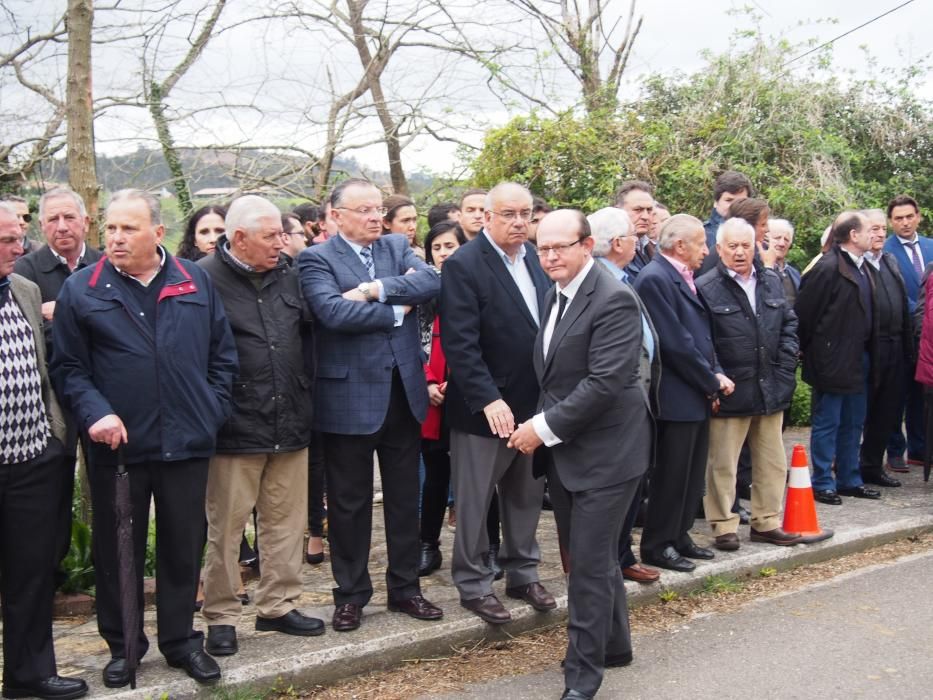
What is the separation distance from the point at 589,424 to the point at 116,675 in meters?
2.37

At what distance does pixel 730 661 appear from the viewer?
507cm

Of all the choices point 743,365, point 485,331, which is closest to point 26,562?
point 485,331

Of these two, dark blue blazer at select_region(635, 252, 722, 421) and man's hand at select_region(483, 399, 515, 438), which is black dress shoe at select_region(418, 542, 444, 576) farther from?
dark blue blazer at select_region(635, 252, 722, 421)

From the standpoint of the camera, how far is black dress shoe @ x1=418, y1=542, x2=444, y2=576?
6217mm

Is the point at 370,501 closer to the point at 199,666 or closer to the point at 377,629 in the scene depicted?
the point at 377,629

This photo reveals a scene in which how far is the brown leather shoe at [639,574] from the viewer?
598 cm

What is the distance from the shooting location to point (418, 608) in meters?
5.35

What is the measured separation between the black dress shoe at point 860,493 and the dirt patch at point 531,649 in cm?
135

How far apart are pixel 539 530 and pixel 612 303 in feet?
10.4

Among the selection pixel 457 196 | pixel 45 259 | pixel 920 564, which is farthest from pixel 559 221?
pixel 457 196

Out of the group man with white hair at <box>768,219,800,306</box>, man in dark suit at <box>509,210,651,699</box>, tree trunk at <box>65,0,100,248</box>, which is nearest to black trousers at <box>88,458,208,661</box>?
man in dark suit at <box>509,210,651,699</box>

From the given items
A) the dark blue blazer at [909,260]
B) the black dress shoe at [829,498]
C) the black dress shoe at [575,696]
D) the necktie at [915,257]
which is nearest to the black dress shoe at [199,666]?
the black dress shoe at [575,696]

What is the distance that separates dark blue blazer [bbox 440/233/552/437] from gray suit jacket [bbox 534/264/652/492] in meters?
0.64

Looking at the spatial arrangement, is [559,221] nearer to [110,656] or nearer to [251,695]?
[251,695]
